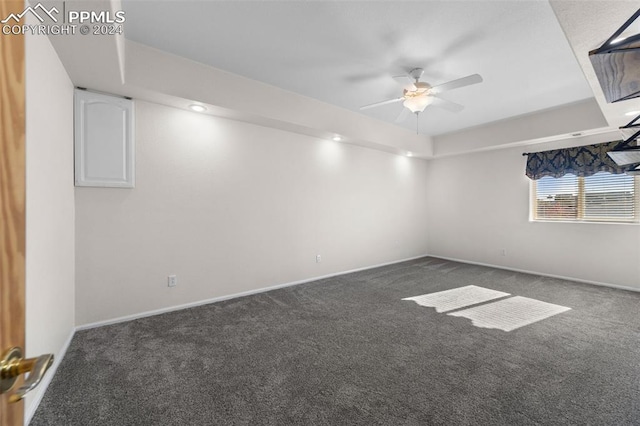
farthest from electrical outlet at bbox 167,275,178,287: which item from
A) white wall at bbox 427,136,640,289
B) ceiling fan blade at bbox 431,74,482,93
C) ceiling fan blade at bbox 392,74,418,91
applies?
white wall at bbox 427,136,640,289

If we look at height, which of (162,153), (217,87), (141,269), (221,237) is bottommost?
(141,269)

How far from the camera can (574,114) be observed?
4.06 m

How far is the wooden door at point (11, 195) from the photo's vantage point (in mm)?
455

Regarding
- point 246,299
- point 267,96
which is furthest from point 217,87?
point 246,299

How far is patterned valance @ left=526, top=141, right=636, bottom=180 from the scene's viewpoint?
4047 mm

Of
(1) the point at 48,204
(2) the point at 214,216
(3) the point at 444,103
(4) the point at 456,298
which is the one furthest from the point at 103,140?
(4) the point at 456,298

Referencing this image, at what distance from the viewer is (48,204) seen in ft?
6.33

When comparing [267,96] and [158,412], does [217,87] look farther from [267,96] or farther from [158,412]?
[158,412]

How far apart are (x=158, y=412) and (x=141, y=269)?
178 cm

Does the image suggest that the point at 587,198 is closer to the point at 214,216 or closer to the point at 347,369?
the point at 347,369

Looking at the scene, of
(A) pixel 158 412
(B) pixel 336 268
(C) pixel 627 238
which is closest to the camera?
(A) pixel 158 412

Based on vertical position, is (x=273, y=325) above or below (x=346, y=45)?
below

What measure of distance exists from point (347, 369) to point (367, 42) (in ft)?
9.31

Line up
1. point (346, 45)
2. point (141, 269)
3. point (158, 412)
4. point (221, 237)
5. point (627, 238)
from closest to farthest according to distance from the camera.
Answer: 1. point (158, 412)
2. point (346, 45)
3. point (141, 269)
4. point (221, 237)
5. point (627, 238)
